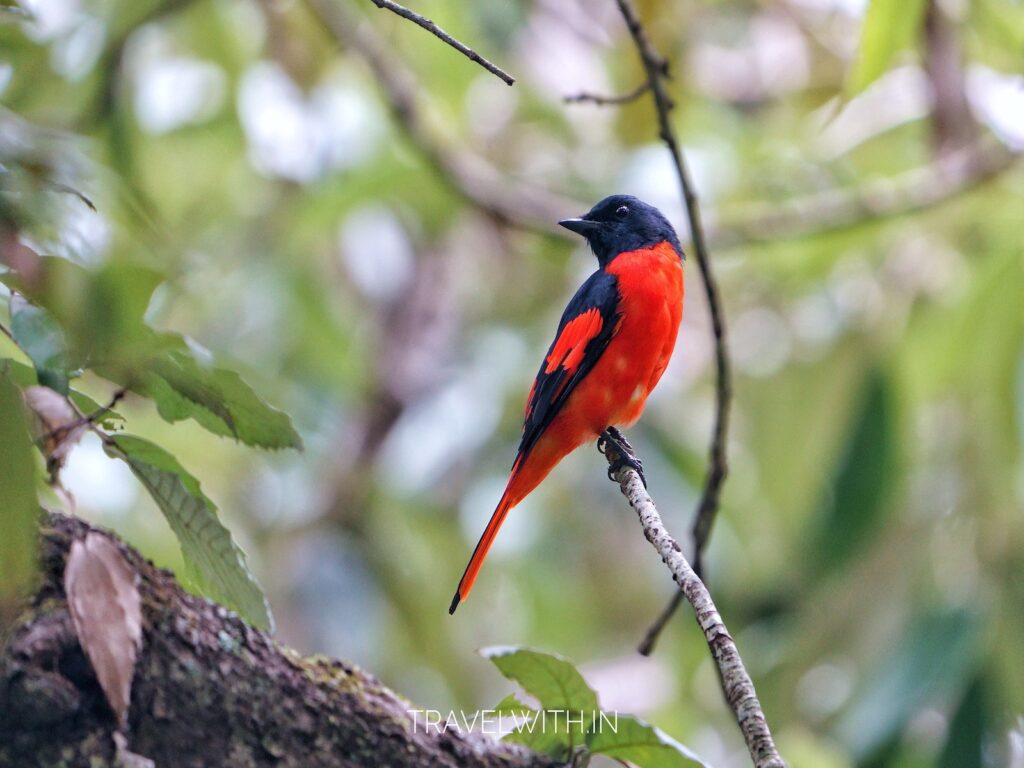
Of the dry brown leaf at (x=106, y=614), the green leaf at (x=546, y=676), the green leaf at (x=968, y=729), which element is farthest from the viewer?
the green leaf at (x=968, y=729)

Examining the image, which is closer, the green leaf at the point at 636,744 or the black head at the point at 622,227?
the green leaf at the point at 636,744

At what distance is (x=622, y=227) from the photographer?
416 cm

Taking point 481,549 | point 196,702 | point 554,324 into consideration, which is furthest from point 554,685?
point 554,324

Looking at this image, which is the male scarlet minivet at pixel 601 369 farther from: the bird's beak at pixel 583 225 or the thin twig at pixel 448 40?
the thin twig at pixel 448 40

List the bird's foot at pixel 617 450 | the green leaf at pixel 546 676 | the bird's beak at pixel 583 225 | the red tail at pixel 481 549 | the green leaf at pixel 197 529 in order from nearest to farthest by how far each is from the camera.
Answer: the green leaf at pixel 197 529
the green leaf at pixel 546 676
the red tail at pixel 481 549
the bird's foot at pixel 617 450
the bird's beak at pixel 583 225

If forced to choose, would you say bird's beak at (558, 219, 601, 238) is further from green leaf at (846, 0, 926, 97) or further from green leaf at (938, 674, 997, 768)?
green leaf at (938, 674, 997, 768)

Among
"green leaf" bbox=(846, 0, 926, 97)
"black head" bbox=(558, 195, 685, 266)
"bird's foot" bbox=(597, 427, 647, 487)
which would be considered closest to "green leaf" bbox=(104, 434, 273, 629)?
"bird's foot" bbox=(597, 427, 647, 487)

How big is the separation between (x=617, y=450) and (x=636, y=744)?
1416mm

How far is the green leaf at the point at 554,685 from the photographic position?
2.19 metres

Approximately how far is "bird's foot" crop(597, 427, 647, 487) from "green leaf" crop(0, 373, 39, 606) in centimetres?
202

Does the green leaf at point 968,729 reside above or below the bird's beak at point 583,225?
below

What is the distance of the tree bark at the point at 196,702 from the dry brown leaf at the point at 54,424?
12cm

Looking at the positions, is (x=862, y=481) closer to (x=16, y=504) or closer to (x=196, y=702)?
(x=196, y=702)

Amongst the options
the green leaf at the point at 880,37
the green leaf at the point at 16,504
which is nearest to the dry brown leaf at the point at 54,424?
the green leaf at the point at 16,504
